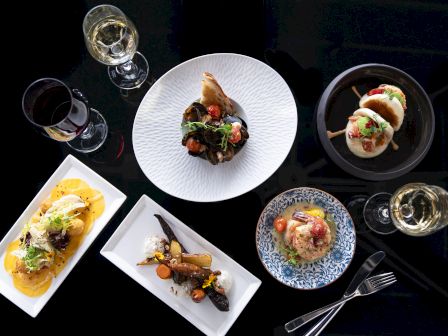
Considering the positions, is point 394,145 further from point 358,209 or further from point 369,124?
point 358,209

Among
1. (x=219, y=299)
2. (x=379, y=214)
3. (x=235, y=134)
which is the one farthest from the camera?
(x=379, y=214)

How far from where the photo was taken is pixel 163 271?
1.47 metres

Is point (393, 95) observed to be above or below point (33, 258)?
above

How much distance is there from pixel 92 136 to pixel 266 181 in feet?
1.95

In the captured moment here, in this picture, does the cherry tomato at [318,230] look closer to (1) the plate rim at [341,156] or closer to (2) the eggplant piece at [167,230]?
(1) the plate rim at [341,156]

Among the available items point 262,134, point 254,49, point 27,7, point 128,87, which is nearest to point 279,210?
point 262,134

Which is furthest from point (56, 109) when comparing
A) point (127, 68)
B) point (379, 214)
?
point (379, 214)

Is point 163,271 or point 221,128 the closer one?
point 221,128

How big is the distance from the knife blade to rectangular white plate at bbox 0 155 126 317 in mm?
744

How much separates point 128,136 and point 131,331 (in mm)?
641

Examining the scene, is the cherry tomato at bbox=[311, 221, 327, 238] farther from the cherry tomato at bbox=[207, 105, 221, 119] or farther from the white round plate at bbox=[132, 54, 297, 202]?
the cherry tomato at bbox=[207, 105, 221, 119]

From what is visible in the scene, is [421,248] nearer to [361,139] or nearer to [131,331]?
[361,139]

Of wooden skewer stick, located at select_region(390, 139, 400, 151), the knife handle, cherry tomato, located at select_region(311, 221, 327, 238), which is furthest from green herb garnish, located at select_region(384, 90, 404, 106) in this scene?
the knife handle

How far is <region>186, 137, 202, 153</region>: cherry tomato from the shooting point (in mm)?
1385
